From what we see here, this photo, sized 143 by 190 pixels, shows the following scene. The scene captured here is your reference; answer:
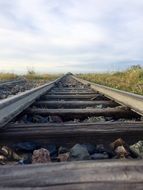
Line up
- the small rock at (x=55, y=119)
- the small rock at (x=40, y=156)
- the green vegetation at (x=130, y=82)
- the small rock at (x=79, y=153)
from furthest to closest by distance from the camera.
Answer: the green vegetation at (x=130, y=82)
the small rock at (x=55, y=119)
the small rock at (x=79, y=153)
the small rock at (x=40, y=156)

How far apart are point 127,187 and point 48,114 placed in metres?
2.67

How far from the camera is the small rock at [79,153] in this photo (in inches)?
87.7

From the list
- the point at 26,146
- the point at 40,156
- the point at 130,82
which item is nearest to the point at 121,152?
the point at 40,156

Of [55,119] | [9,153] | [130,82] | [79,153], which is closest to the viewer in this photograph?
[79,153]

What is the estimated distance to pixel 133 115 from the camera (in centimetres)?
394

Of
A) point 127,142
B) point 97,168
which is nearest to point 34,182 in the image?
point 97,168

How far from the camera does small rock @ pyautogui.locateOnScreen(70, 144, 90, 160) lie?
7.30ft

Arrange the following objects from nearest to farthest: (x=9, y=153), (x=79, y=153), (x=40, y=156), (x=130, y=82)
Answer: (x=40, y=156), (x=79, y=153), (x=9, y=153), (x=130, y=82)

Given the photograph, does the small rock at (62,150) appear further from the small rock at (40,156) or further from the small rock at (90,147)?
the small rock at (40,156)

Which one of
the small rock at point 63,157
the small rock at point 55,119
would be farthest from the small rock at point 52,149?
the small rock at point 55,119

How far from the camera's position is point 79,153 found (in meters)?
2.23

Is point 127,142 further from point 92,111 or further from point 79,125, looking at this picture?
point 92,111

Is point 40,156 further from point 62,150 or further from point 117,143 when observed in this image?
point 117,143

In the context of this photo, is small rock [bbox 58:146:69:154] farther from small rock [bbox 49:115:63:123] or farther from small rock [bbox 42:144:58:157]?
small rock [bbox 49:115:63:123]
